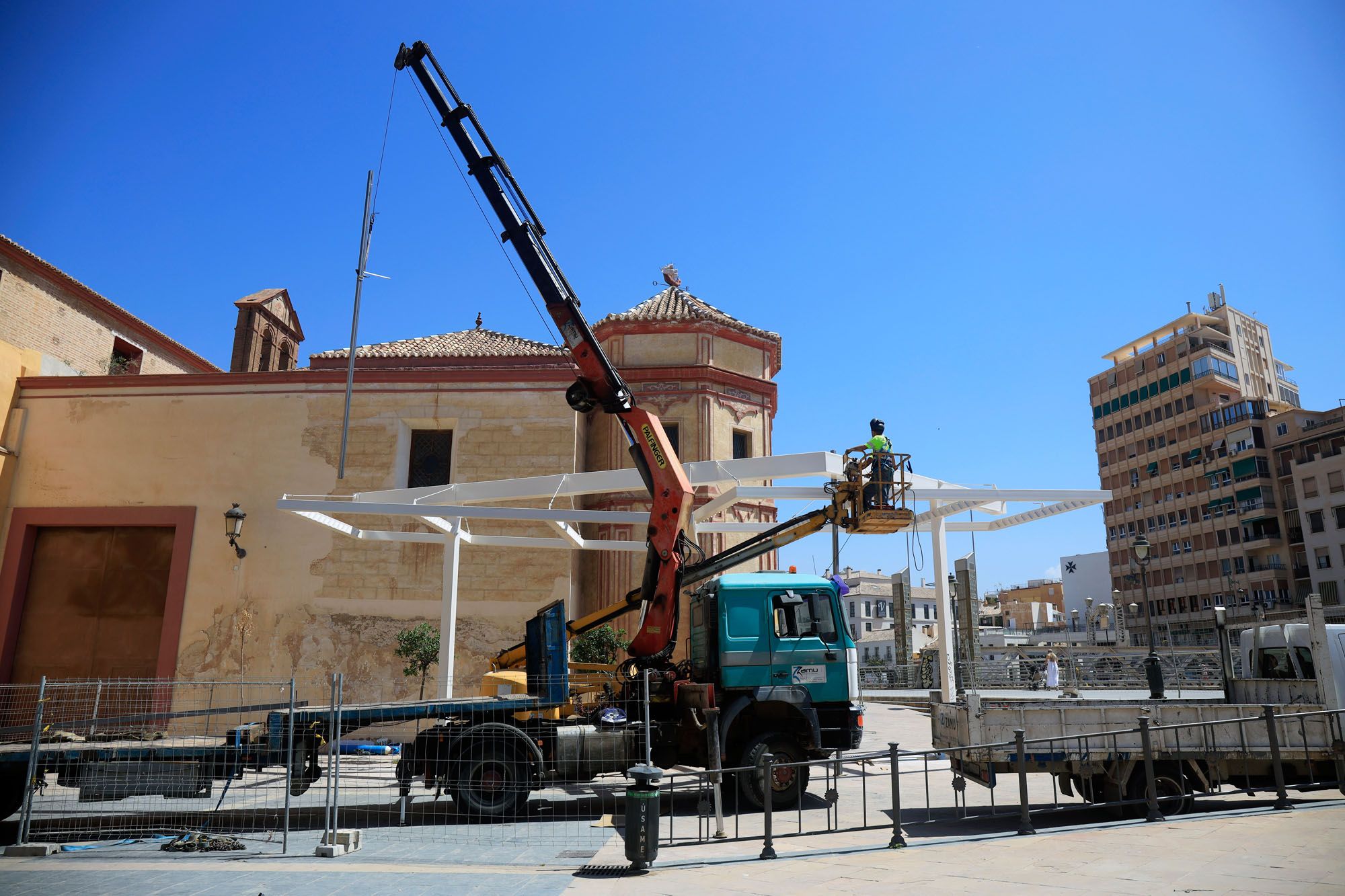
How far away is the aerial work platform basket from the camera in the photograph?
13.2 metres

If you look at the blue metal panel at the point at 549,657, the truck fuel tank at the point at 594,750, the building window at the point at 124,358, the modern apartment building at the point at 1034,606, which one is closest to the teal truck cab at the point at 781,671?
the truck fuel tank at the point at 594,750

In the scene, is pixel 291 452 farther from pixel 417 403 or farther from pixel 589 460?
pixel 589 460

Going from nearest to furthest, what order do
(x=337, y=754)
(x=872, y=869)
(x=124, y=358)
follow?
(x=872, y=869) → (x=337, y=754) → (x=124, y=358)

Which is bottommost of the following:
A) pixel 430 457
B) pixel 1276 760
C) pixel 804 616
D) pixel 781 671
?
pixel 1276 760

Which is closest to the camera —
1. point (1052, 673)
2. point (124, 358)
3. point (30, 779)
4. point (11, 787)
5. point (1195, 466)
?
point (30, 779)

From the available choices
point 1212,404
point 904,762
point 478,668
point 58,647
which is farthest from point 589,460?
point 1212,404

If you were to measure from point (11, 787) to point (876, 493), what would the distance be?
1181cm

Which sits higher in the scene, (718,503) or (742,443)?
(742,443)

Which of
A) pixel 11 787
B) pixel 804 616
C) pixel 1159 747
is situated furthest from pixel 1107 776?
pixel 11 787

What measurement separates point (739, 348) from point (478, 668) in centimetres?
1120

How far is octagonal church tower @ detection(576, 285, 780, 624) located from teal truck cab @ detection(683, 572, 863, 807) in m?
9.96

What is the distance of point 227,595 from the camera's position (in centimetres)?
2080

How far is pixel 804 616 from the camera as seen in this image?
1164 centimetres

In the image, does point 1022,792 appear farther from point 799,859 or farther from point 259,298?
point 259,298
